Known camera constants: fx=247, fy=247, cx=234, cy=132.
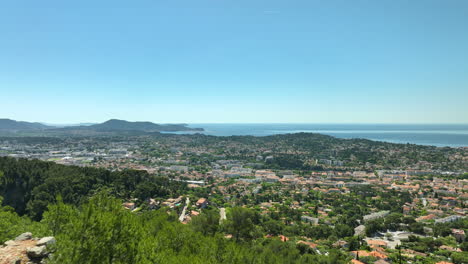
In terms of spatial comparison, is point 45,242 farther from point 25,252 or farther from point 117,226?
point 117,226

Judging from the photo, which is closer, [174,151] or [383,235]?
[383,235]

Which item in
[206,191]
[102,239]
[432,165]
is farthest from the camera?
[432,165]

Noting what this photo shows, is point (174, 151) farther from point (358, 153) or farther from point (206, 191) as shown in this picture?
point (358, 153)

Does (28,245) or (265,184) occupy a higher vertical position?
(28,245)

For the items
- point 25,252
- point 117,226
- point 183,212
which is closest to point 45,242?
point 25,252

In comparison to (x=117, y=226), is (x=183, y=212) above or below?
below

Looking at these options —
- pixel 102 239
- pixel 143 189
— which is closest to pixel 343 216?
pixel 143 189

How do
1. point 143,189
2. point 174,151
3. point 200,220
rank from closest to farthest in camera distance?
1. point 200,220
2. point 143,189
3. point 174,151

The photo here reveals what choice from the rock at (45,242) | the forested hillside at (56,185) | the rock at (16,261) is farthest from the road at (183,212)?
the rock at (16,261)

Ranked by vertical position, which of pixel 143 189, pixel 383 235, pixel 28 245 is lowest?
pixel 383 235
